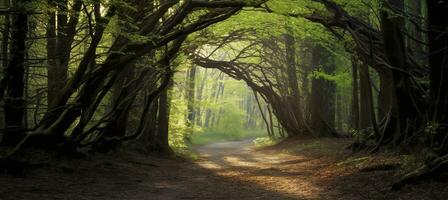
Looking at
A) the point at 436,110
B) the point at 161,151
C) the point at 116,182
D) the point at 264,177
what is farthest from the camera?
the point at 161,151

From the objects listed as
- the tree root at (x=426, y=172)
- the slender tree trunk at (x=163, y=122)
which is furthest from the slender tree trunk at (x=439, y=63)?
the slender tree trunk at (x=163, y=122)

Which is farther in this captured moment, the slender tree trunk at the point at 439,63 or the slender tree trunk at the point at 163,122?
the slender tree trunk at the point at 163,122

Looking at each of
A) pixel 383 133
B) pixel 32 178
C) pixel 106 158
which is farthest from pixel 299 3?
pixel 32 178

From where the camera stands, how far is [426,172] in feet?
22.5

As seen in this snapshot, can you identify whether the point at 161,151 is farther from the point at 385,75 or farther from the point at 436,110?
the point at 436,110

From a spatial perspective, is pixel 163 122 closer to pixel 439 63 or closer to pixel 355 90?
pixel 355 90

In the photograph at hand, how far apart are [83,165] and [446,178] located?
25.4 feet

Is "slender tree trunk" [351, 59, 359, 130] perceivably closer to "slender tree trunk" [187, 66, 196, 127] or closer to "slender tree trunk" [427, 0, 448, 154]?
"slender tree trunk" [427, 0, 448, 154]

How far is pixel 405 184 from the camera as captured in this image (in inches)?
271

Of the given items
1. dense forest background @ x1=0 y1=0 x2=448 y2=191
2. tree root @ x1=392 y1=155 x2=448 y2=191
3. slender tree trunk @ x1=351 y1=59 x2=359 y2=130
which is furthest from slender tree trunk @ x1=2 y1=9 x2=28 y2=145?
slender tree trunk @ x1=351 y1=59 x2=359 y2=130

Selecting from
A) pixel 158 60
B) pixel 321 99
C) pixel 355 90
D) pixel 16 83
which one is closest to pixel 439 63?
pixel 355 90

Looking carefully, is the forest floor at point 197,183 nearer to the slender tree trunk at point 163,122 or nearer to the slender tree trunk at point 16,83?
the slender tree trunk at point 16,83

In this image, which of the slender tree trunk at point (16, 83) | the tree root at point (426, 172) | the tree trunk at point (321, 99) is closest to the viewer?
the tree root at point (426, 172)

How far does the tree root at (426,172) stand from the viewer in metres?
→ 6.73
